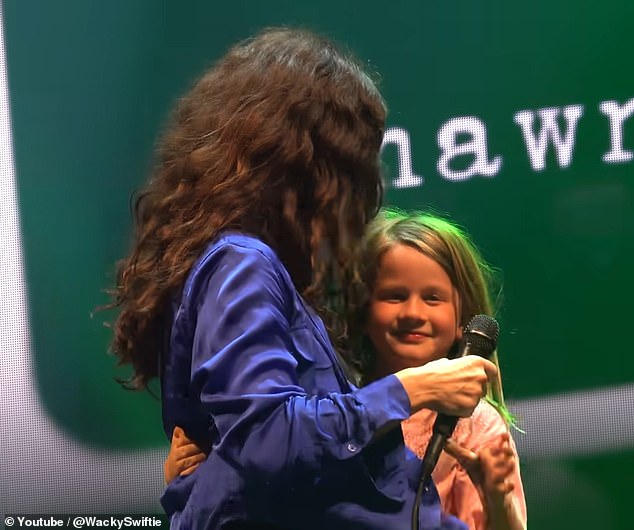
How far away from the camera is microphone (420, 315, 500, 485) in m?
1.20

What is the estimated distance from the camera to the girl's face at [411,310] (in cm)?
172

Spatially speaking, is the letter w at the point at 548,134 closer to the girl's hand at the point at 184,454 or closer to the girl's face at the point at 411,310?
the girl's face at the point at 411,310

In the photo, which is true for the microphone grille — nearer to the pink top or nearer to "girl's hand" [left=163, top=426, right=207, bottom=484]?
the pink top

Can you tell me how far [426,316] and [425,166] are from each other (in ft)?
2.79

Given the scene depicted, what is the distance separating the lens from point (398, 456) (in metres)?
1.16

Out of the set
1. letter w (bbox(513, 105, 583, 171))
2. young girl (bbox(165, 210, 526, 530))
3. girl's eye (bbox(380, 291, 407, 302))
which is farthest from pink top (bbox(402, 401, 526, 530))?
letter w (bbox(513, 105, 583, 171))

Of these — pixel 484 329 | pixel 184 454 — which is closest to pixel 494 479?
pixel 484 329

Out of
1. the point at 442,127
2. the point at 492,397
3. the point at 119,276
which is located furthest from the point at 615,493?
the point at 119,276

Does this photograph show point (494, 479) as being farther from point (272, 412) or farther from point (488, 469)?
point (272, 412)

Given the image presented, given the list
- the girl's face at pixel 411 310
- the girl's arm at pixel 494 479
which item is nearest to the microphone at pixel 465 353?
the girl's arm at pixel 494 479

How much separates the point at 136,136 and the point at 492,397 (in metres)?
1.36

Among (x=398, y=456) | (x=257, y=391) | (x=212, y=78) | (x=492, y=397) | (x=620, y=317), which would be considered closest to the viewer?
(x=257, y=391)

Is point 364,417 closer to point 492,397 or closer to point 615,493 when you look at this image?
point 492,397

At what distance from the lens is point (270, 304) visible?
1.08m
